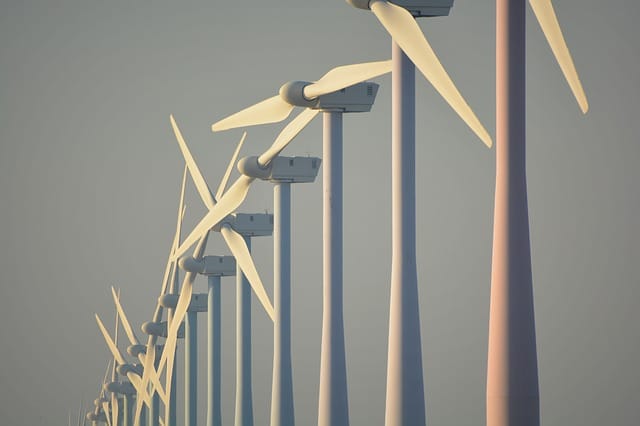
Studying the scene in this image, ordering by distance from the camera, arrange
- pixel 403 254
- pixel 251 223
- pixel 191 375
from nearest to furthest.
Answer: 1. pixel 403 254
2. pixel 251 223
3. pixel 191 375

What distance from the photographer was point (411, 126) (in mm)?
30312

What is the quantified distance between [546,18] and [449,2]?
414 inches

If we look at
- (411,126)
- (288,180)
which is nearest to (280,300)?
(288,180)

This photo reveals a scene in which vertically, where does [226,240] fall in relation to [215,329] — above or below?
above

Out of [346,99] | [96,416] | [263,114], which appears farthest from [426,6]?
[96,416]

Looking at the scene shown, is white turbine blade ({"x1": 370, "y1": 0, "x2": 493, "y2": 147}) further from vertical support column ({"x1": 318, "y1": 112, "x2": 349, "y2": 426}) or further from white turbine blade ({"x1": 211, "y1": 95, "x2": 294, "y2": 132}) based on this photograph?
white turbine blade ({"x1": 211, "y1": 95, "x2": 294, "y2": 132})

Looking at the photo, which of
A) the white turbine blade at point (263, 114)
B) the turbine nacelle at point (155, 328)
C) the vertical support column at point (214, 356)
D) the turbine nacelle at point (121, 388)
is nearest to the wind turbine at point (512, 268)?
the white turbine blade at point (263, 114)

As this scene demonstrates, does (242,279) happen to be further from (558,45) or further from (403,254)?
(558,45)

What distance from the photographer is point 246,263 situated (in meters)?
51.5

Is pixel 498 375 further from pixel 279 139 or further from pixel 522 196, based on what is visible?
pixel 279 139

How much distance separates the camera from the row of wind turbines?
795 inches

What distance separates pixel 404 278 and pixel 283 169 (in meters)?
19.0

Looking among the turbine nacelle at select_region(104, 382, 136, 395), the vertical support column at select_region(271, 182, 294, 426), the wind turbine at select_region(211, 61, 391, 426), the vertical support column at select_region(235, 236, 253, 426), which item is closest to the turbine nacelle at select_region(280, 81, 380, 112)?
the wind turbine at select_region(211, 61, 391, 426)

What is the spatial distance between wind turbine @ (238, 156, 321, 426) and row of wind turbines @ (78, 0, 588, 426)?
48 mm
